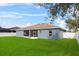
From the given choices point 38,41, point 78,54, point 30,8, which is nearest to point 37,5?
point 30,8

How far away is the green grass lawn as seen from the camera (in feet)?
19.0

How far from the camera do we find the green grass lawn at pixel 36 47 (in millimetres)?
5805

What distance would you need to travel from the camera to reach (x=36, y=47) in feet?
19.1

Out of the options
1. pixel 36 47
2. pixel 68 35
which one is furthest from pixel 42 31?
pixel 68 35

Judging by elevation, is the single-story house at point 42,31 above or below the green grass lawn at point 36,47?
above

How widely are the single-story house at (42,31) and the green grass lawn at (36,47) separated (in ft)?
0.22

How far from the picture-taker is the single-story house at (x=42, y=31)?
583cm

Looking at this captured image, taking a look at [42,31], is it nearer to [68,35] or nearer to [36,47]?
[36,47]

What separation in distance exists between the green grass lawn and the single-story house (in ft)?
0.22

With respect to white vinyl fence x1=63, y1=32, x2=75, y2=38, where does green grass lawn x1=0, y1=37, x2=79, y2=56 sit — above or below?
below

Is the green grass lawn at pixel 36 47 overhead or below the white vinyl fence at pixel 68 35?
below

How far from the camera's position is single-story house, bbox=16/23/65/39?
5.83m

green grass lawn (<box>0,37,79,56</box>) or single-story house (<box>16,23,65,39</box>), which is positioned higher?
single-story house (<box>16,23,65,39</box>)

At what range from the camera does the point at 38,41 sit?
585 centimetres
